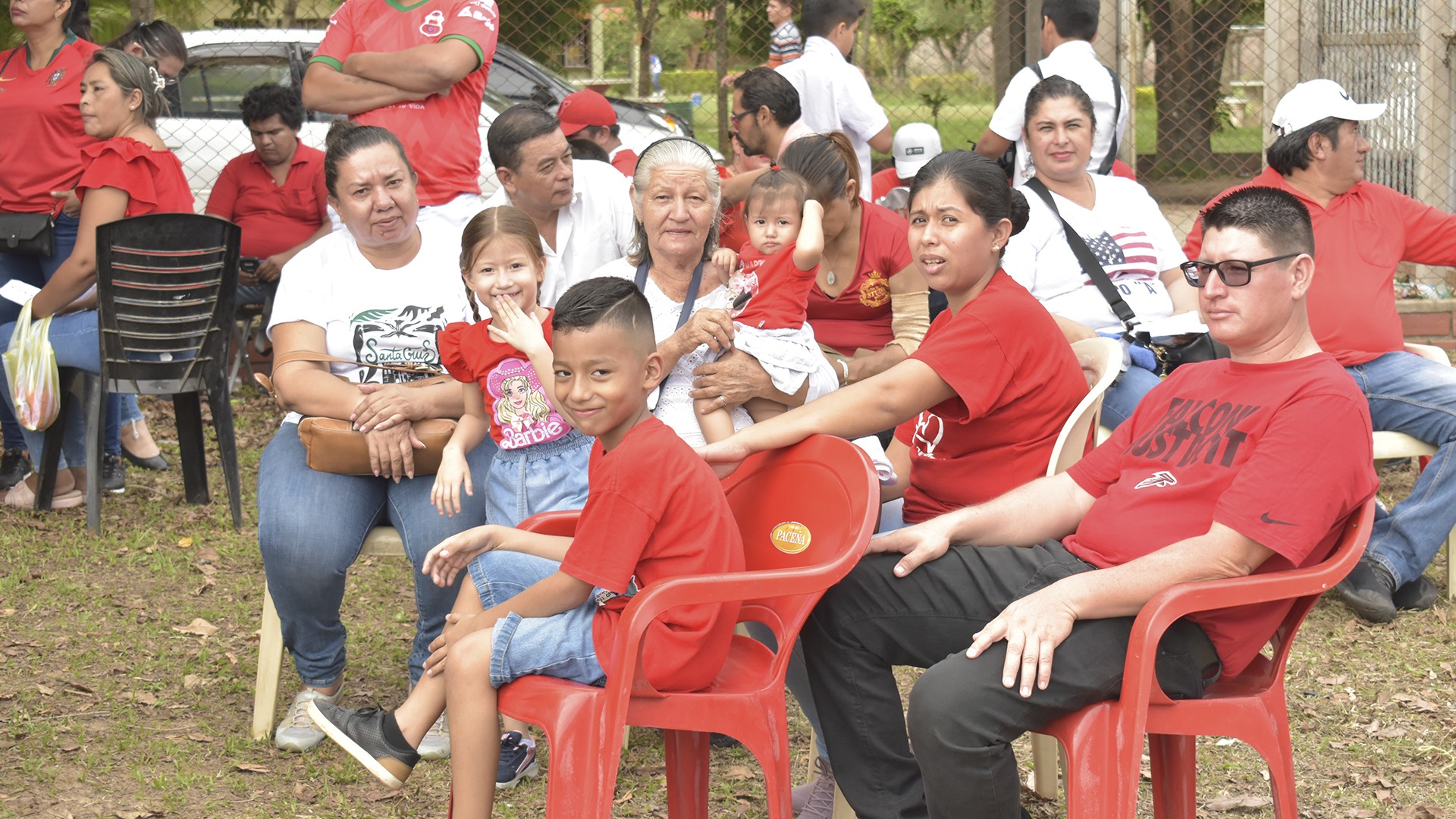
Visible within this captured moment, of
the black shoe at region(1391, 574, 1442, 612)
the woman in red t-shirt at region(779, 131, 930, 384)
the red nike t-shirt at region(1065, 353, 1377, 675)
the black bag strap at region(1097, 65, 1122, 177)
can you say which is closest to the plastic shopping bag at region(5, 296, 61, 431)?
the woman in red t-shirt at region(779, 131, 930, 384)

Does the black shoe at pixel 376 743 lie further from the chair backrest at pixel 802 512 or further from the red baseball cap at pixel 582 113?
the red baseball cap at pixel 582 113

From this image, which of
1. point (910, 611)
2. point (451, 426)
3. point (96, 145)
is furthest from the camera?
point (96, 145)

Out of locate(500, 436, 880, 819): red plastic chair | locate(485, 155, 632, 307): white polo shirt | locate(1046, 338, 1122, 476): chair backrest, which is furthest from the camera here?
locate(485, 155, 632, 307): white polo shirt

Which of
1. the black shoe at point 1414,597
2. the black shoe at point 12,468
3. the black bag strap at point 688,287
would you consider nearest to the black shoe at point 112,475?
the black shoe at point 12,468

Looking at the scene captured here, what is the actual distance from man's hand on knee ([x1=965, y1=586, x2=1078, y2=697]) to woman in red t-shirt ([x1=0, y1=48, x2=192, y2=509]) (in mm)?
3869

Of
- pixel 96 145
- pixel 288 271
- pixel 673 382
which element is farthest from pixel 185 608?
pixel 673 382

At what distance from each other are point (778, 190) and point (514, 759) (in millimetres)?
1570

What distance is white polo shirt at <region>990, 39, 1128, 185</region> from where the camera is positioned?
5.18 meters

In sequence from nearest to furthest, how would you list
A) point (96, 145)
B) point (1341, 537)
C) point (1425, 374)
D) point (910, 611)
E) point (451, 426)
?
point (1341, 537) → point (910, 611) → point (451, 426) → point (1425, 374) → point (96, 145)

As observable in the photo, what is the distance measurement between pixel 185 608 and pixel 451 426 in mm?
1663

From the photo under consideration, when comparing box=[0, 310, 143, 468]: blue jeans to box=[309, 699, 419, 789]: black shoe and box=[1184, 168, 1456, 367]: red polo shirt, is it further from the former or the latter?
box=[1184, 168, 1456, 367]: red polo shirt

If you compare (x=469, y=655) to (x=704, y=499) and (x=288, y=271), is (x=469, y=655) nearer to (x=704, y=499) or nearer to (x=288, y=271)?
(x=704, y=499)

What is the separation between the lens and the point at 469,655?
2.38 meters

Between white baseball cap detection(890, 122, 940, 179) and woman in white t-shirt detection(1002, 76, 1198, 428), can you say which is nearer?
woman in white t-shirt detection(1002, 76, 1198, 428)
